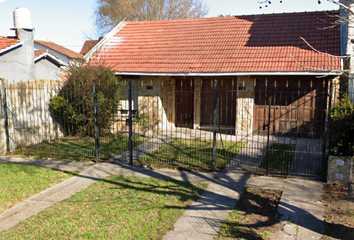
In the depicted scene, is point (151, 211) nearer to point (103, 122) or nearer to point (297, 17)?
point (103, 122)

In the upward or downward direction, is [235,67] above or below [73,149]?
above

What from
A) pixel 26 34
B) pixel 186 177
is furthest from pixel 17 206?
pixel 26 34

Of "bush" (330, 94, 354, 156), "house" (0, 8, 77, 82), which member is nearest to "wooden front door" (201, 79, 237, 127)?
"house" (0, 8, 77, 82)

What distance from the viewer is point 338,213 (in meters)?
5.16

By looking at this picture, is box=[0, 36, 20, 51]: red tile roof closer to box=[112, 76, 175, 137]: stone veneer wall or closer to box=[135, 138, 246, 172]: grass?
box=[112, 76, 175, 137]: stone veneer wall

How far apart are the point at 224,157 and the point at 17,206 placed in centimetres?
547

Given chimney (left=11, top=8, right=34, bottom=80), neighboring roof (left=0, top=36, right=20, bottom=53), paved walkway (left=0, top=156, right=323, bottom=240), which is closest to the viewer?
paved walkway (left=0, top=156, right=323, bottom=240)

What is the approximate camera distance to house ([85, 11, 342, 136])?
11.3 m

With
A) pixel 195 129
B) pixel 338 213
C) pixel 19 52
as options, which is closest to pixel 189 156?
pixel 195 129

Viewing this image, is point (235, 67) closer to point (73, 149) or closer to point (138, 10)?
point (73, 149)

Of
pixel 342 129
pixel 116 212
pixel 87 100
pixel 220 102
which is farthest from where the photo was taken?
pixel 220 102

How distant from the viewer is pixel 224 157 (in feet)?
29.2

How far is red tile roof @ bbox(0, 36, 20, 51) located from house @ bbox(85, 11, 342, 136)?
3277mm

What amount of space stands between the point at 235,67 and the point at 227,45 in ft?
6.51
